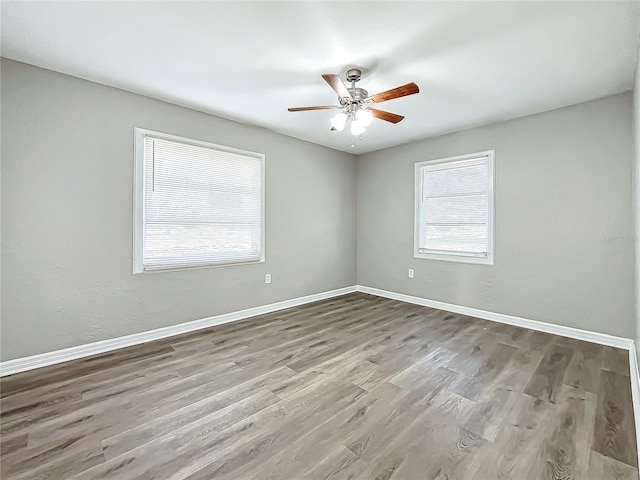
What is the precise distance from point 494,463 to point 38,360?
11.3ft

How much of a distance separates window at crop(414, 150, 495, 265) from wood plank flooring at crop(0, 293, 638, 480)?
4.46ft

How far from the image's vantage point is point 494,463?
1526 mm

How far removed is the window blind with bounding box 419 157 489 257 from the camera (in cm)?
400

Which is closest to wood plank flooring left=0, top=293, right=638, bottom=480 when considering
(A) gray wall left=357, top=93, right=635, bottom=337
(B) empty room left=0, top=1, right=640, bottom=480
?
(B) empty room left=0, top=1, right=640, bottom=480

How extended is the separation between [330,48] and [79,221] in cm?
264

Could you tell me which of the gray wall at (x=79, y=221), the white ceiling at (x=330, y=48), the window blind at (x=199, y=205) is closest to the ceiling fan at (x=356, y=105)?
the white ceiling at (x=330, y=48)

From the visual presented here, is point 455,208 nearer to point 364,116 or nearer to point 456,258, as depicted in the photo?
point 456,258

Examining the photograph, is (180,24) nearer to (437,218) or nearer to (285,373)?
(285,373)

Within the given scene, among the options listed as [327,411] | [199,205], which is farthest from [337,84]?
[327,411]

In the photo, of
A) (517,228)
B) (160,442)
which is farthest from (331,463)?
Result: (517,228)

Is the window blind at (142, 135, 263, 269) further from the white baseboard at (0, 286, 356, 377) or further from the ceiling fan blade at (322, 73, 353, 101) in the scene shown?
the ceiling fan blade at (322, 73, 353, 101)

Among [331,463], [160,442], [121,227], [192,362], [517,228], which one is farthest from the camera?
[517,228]

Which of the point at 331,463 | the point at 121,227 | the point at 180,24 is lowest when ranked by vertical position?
the point at 331,463

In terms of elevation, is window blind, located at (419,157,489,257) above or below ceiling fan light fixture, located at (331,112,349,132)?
below
